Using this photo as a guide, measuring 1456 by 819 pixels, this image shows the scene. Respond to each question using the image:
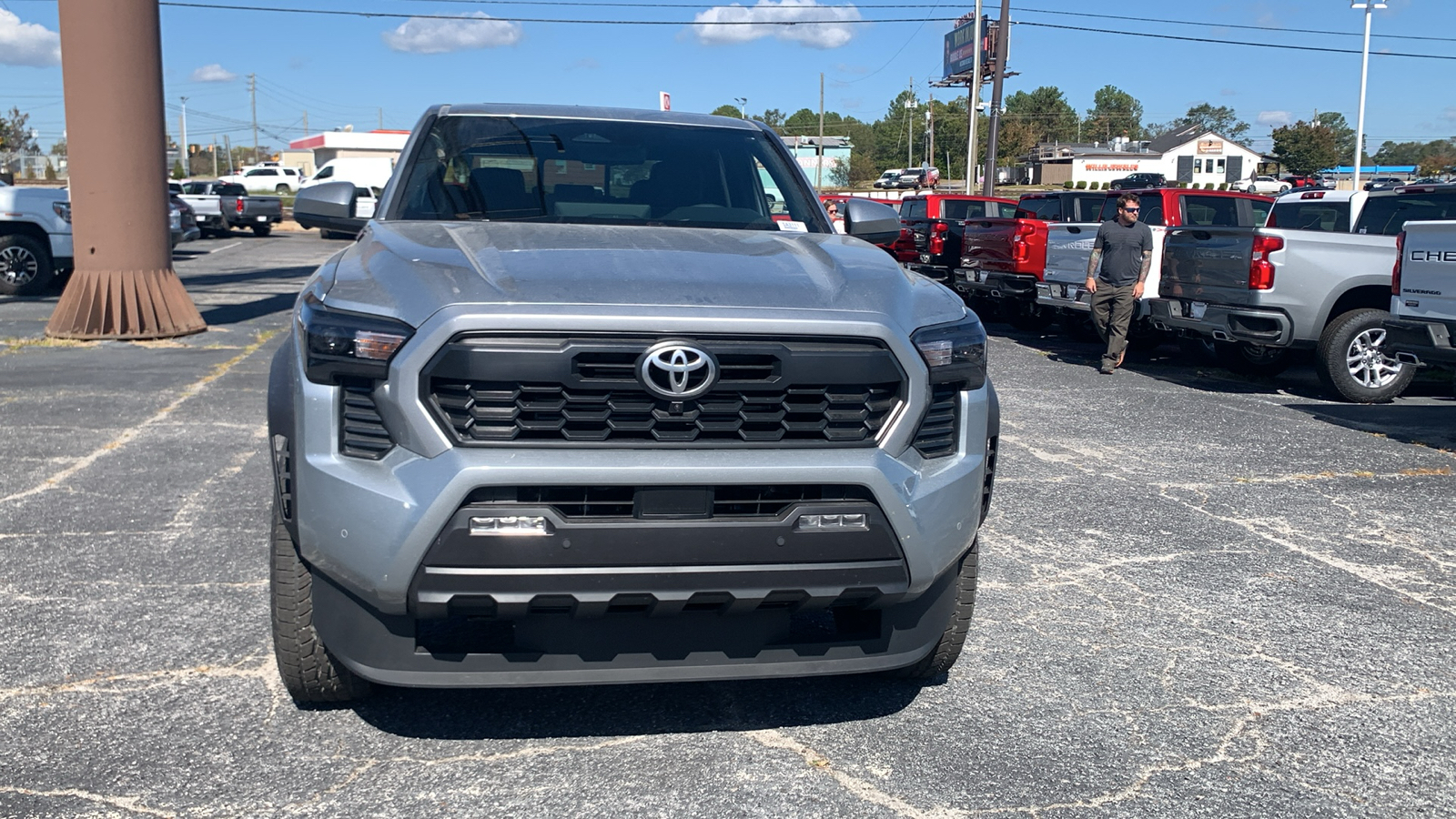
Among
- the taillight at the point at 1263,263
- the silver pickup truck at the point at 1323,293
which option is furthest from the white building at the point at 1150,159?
the taillight at the point at 1263,263

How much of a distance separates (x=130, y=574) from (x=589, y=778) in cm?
262

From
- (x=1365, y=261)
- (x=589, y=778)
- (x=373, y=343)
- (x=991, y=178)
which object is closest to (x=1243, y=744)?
(x=589, y=778)

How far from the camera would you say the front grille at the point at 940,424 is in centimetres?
314

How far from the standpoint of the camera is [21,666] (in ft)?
12.8

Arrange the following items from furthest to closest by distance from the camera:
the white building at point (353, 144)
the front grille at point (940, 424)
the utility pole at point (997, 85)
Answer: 1. the white building at point (353, 144)
2. the utility pole at point (997, 85)
3. the front grille at point (940, 424)

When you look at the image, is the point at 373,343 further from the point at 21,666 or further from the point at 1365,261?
the point at 1365,261

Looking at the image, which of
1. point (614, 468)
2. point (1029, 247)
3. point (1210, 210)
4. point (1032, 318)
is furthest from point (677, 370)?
point (1032, 318)

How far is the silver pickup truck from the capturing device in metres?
10.5

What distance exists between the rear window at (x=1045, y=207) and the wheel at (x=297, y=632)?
15112mm

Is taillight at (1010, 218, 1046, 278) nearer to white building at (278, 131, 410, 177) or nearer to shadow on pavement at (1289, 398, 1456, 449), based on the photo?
shadow on pavement at (1289, 398, 1456, 449)

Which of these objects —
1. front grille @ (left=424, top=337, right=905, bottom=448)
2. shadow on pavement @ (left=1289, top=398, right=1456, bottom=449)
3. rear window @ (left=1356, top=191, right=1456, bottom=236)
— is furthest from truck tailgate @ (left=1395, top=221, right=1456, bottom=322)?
front grille @ (left=424, top=337, right=905, bottom=448)

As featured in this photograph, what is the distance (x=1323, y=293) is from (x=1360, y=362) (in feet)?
2.22

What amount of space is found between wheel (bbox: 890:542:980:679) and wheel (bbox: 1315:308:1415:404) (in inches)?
320

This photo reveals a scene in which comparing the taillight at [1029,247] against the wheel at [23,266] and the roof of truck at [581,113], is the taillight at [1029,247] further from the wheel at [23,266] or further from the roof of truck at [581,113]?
the wheel at [23,266]
